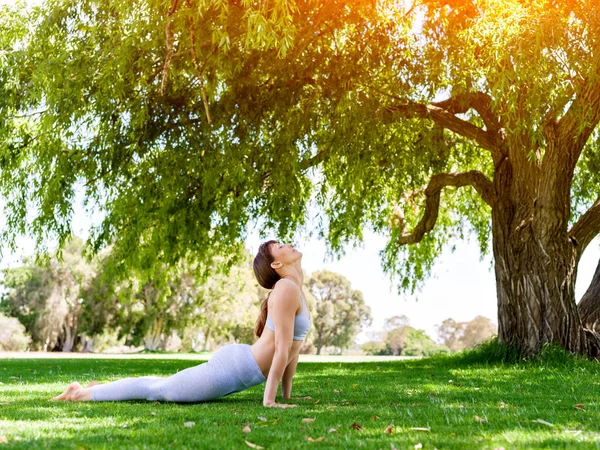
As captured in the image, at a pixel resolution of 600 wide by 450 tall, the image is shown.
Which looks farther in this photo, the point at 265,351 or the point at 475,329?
the point at 475,329

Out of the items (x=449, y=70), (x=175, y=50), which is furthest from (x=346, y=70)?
(x=175, y=50)

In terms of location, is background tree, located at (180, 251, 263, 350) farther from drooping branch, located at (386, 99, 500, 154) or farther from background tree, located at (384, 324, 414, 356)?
background tree, located at (384, 324, 414, 356)

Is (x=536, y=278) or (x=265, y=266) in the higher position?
(x=536, y=278)

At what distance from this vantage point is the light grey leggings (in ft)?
18.2

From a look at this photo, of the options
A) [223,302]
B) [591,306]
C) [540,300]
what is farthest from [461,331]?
[540,300]

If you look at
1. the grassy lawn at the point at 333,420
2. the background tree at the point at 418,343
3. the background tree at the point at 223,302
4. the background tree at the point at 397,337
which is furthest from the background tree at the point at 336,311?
the grassy lawn at the point at 333,420

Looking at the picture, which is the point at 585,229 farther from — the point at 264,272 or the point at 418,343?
the point at 418,343

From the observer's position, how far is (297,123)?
11.8 meters

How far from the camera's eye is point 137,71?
38.1ft

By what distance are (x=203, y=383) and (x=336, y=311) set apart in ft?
218

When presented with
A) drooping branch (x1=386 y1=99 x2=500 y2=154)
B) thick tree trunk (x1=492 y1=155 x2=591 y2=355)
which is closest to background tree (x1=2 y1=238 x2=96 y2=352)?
drooping branch (x1=386 y1=99 x2=500 y2=154)

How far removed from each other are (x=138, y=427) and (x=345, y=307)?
6817 cm

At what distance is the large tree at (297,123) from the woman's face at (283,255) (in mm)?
4451

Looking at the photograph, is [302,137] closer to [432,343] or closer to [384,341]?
[432,343]
